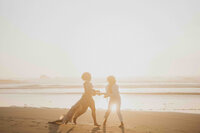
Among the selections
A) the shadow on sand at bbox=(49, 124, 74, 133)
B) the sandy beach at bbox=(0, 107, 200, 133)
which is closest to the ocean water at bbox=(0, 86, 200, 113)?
the sandy beach at bbox=(0, 107, 200, 133)

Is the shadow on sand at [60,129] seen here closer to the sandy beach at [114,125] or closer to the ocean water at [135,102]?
the sandy beach at [114,125]

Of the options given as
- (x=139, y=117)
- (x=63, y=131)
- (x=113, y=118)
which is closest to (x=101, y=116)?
(x=113, y=118)

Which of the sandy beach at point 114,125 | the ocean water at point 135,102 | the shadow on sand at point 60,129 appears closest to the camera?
the shadow on sand at point 60,129

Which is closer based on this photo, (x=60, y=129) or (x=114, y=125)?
(x=60, y=129)

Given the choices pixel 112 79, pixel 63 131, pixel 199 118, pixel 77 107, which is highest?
pixel 112 79

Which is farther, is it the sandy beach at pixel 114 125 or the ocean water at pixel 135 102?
the ocean water at pixel 135 102

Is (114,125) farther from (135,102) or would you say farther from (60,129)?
(135,102)

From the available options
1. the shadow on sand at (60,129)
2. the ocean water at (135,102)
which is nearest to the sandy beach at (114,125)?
the shadow on sand at (60,129)

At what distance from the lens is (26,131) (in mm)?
6965

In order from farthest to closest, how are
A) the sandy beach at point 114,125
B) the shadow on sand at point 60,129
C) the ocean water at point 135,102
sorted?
1. the ocean water at point 135,102
2. the sandy beach at point 114,125
3. the shadow on sand at point 60,129

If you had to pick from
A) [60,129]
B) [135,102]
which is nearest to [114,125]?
[60,129]

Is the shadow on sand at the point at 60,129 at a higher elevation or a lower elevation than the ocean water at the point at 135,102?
higher

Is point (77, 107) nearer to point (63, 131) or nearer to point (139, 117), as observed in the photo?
point (63, 131)

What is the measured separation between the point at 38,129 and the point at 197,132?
576cm
